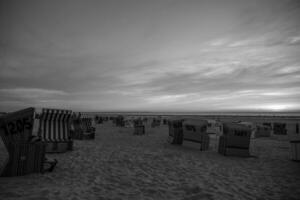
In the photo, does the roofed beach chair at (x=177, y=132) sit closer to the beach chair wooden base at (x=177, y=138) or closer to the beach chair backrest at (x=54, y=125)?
the beach chair wooden base at (x=177, y=138)

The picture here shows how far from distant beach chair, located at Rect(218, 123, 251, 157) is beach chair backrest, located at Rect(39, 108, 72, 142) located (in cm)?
757

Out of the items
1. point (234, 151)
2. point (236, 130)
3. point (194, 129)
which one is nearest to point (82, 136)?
point (194, 129)

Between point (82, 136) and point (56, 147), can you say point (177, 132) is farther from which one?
point (56, 147)

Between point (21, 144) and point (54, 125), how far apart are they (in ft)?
11.1

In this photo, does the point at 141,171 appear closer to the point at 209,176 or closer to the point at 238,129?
the point at 209,176

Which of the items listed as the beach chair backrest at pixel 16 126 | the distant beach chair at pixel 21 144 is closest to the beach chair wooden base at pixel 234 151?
the distant beach chair at pixel 21 144

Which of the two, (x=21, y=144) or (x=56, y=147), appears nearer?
(x=21, y=144)

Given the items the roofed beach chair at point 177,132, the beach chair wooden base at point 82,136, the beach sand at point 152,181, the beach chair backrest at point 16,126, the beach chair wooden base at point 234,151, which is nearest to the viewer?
the beach sand at point 152,181

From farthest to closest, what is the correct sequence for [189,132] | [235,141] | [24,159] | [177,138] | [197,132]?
[177,138], [189,132], [197,132], [235,141], [24,159]

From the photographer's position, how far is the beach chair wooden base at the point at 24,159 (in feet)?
17.2

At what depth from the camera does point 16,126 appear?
17.4 ft

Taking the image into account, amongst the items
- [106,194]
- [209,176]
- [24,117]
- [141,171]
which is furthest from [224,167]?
[24,117]

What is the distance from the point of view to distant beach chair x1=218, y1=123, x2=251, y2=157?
993 centimetres

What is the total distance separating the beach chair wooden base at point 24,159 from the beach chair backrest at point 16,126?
0.18m
